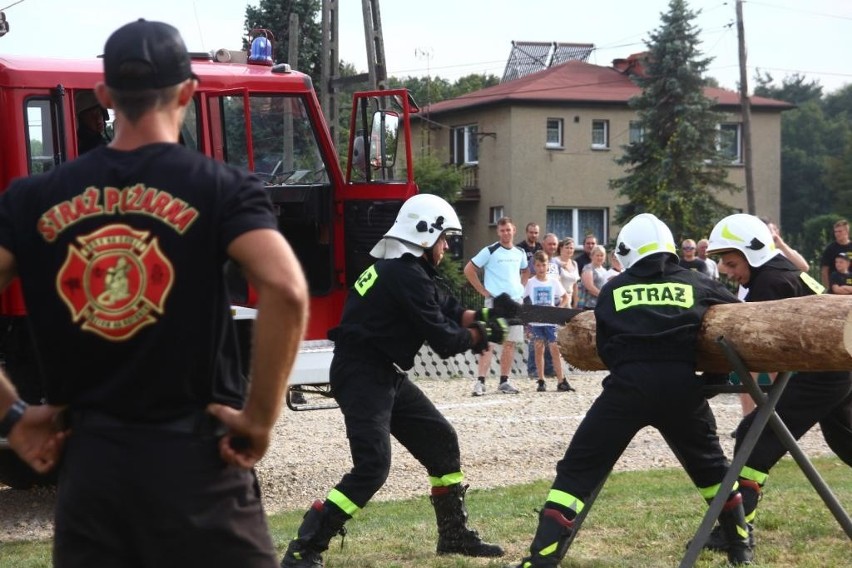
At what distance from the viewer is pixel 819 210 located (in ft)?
238

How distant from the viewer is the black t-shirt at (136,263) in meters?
2.81

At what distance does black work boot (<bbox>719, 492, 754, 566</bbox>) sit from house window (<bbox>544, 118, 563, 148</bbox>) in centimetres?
3918

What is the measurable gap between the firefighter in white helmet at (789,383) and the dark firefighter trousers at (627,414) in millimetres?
1017

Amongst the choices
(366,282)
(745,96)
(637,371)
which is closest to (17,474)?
(366,282)

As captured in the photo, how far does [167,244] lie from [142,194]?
0.13m

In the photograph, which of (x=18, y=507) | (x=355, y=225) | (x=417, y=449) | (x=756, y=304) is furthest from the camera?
(x=355, y=225)

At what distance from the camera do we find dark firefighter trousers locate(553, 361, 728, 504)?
570 cm

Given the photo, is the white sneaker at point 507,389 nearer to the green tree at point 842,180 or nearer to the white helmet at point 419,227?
the white helmet at point 419,227

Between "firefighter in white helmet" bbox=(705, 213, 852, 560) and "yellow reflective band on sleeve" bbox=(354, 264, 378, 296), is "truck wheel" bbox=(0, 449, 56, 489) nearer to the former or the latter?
"yellow reflective band on sleeve" bbox=(354, 264, 378, 296)

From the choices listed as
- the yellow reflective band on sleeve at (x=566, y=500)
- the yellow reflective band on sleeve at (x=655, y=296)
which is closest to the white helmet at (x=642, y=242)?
the yellow reflective band on sleeve at (x=655, y=296)

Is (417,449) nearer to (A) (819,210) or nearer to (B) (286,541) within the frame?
(B) (286,541)

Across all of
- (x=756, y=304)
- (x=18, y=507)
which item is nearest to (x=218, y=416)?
(x=756, y=304)

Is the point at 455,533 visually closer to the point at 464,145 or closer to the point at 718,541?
the point at 718,541

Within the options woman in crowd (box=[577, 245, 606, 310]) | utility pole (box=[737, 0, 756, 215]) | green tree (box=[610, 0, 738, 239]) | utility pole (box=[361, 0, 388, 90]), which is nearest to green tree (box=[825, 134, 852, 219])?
green tree (box=[610, 0, 738, 239])
